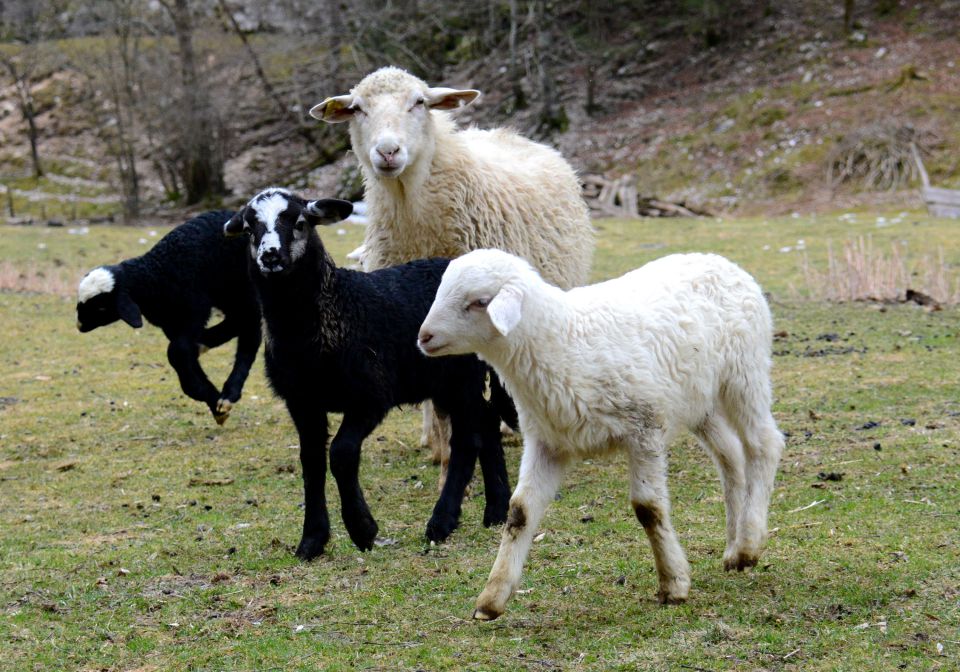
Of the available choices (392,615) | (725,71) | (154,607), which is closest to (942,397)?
(392,615)

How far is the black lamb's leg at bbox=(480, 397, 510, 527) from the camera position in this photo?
6891 millimetres

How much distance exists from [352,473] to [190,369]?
4093 millimetres

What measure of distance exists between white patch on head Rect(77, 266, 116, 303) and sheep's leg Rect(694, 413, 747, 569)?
19.8ft

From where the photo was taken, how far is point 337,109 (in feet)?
28.2

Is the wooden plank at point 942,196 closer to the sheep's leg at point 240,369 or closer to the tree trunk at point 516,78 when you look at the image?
the tree trunk at point 516,78

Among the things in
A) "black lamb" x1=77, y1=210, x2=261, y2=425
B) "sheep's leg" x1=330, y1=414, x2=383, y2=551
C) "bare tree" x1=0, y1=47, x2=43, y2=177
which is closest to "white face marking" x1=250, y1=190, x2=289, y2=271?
"sheep's leg" x1=330, y1=414, x2=383, y2=551

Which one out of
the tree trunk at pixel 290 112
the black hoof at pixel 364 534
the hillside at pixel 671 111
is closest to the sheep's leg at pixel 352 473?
the black hoof at pixel 364 534

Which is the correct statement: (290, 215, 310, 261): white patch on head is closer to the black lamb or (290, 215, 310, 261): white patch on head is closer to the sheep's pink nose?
the sheep's pink nose

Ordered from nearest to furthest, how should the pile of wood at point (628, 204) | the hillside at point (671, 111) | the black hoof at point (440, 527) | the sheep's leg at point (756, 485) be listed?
the sheep's leg at point (756, 485), the black hoof at point (440, 527), the pile of wood at point (628, 204), the hillside at point (671, 111)

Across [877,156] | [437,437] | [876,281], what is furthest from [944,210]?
[437,437]

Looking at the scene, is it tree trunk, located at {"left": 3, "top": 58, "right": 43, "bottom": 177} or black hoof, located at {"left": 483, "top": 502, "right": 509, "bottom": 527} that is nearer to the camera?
black hoof, located at {"left": 483, "top": 502, "right": 509, "bottom": 527}

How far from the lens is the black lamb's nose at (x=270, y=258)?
6066mm

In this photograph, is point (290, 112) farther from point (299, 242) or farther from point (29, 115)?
point (299, 242)

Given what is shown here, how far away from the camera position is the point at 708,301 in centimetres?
565
